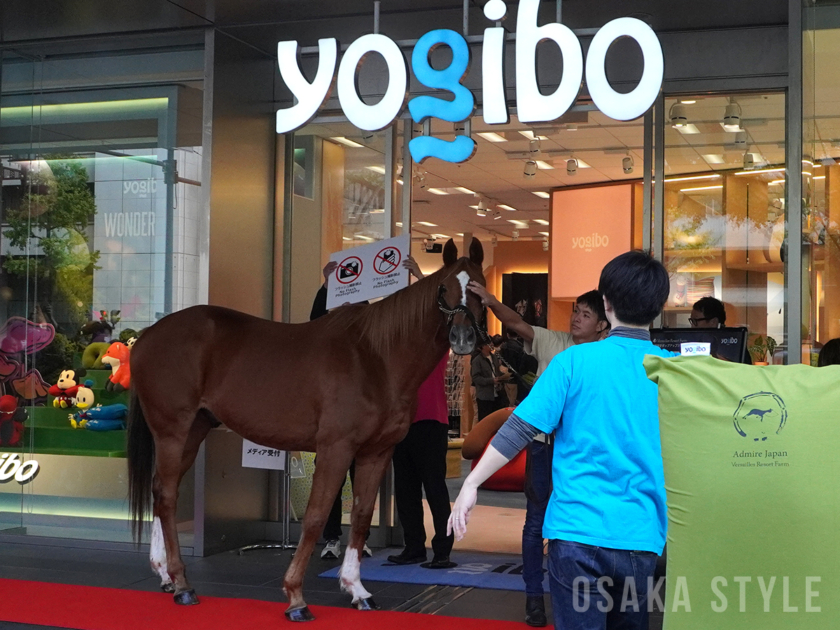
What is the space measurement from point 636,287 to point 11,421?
18.0 feet

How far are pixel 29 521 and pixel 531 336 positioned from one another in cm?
395

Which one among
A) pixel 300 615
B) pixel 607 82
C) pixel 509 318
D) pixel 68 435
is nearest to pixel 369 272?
pixel 509 318

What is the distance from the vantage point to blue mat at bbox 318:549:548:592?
4.93 m

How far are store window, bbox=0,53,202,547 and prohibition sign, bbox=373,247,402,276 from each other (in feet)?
4.29

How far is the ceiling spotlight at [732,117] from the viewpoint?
561 centimetres

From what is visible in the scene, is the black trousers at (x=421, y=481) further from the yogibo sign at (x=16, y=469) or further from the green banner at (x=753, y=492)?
the green banner at (x=753, y=492)

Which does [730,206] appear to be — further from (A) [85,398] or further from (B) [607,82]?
(A) [85,398]

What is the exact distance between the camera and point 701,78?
5.58 meters

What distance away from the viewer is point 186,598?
439cm

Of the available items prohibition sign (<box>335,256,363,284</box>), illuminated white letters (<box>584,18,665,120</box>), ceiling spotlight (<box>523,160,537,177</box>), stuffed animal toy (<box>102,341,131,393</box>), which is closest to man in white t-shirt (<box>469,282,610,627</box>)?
illuminated white letters (<box>584,18,665,120</box>)

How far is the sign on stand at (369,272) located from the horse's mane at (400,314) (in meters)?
0.69

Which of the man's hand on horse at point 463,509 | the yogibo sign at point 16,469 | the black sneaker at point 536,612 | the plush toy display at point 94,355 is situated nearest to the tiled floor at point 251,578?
the black sneaker at point 536,612

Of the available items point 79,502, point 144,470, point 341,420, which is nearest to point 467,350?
point 341,420

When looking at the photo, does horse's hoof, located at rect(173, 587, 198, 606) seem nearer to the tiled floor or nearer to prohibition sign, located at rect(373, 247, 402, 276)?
the tiled floor
